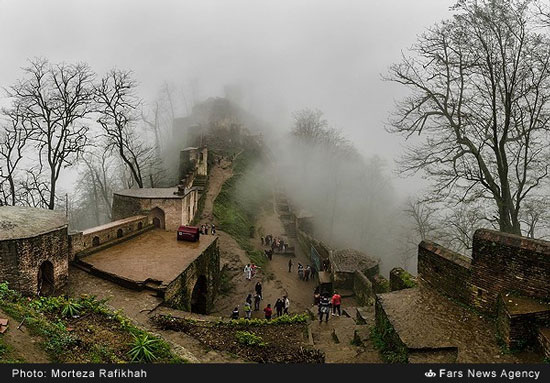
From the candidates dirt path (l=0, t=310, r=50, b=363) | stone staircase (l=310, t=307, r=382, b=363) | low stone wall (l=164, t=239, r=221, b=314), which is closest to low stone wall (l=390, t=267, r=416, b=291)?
stone staircase (l=310, t=307, r=382, b=363)

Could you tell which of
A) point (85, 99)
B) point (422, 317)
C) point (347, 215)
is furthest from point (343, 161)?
point (422, 317)

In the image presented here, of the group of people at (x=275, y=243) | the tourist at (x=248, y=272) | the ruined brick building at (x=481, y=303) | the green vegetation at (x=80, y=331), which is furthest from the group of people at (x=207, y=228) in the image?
the ruined brick building at (x=481, y=303)

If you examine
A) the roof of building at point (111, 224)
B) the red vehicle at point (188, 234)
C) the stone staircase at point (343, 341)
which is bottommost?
the stone staircase at point (343, 341)

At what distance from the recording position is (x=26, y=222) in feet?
41.2

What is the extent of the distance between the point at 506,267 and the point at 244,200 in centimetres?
2856

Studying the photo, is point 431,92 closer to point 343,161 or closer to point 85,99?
point 85,99

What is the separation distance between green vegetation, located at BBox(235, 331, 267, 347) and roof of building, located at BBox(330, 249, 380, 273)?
1260 centimetres

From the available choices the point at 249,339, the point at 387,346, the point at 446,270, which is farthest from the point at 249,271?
the point at 446,270

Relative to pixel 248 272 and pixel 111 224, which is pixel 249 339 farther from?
pixel 111 224

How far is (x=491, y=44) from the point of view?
38.3 ft

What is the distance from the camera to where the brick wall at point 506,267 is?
299 inches

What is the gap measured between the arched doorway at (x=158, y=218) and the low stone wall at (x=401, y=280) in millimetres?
14721

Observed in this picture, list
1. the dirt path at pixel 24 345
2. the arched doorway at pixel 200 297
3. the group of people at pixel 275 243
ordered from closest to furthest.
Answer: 1. the dirt path at pixel 24 345
2. the arched doorway at pixel 200 297
3. the group of people at pixel 275 243

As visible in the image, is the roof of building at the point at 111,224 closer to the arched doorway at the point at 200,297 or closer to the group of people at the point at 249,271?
the arched doorway at the point at 200,297
